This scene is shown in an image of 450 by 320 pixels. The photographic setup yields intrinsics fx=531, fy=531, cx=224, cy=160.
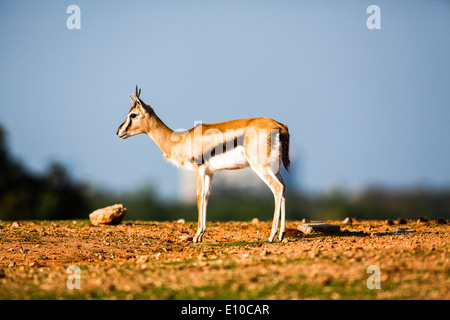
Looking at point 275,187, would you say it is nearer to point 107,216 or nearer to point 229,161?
point 229,161

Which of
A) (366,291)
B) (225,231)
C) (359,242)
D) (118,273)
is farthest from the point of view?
(225,231)

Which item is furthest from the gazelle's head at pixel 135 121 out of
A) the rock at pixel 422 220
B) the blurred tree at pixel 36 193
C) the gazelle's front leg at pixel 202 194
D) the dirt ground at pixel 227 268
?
the blurred tree at pixel 36 193

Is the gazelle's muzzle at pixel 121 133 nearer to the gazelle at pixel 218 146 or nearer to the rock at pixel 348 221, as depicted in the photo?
the gazelle at pixel 218 146

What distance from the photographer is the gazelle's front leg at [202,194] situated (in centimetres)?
1359

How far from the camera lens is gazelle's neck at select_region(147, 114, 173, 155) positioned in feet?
49.8

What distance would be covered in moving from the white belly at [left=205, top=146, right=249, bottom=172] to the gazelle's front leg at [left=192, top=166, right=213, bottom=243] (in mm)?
262

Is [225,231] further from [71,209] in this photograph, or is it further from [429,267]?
[71,209]

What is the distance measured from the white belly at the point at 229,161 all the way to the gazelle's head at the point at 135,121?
8.81 feet

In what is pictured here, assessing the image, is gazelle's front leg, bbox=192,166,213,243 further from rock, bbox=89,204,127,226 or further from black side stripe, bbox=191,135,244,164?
rock, bbox=89,204,127,226

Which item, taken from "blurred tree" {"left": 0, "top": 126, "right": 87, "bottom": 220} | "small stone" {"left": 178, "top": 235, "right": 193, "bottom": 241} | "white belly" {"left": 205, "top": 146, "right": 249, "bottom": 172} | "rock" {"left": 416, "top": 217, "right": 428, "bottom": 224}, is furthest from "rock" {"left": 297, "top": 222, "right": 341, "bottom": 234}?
"blurred tree" {"left": 0, "top": 126, "right": 87, "bottom": 220}

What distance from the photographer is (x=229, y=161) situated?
13.4m

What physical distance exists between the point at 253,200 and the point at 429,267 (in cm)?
3079

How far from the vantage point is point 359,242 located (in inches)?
481
